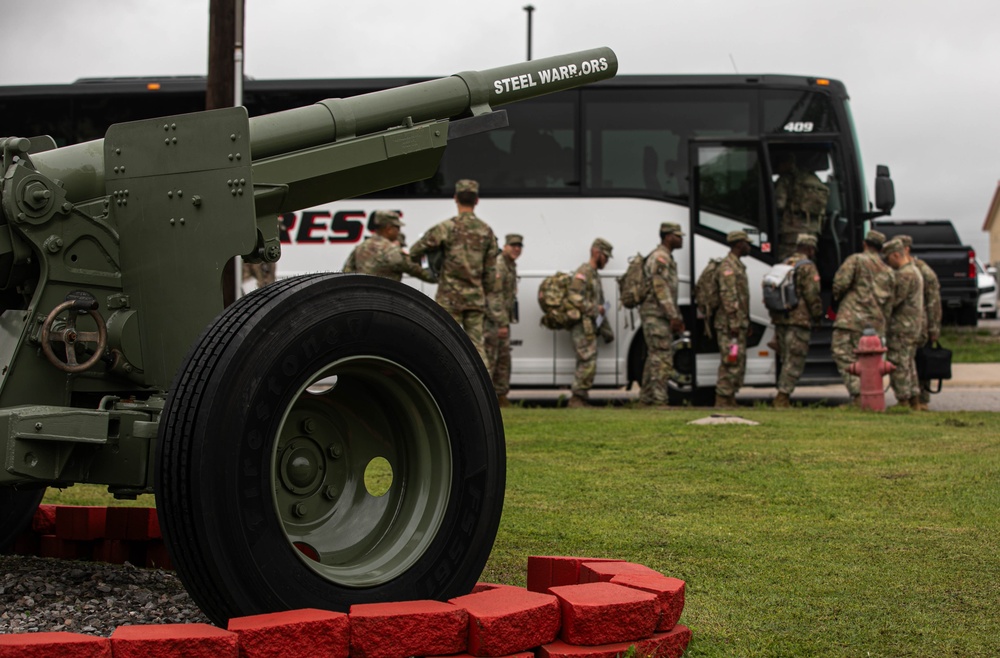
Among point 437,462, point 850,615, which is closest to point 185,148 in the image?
point 437,462

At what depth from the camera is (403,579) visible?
Answer: 11.3 feet

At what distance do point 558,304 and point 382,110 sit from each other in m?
9.62

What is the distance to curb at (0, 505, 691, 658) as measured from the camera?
9.55ft

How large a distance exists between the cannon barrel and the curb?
162 centimetres

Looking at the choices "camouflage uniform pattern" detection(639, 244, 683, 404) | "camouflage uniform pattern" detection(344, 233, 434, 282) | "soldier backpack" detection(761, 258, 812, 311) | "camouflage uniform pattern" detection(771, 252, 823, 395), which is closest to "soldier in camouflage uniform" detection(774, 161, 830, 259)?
"camouflage uniform pattern" detection(771, 252, 823, 395)

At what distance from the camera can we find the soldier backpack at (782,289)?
13664 mm

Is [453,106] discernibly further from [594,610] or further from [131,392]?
[594,610]

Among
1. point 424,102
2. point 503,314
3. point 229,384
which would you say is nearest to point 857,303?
point 503,314

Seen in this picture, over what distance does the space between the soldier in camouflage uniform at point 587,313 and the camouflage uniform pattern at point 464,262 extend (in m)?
2.02

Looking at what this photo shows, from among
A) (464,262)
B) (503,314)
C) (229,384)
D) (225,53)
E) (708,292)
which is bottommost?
(229,384)

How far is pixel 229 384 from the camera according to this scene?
3164mm

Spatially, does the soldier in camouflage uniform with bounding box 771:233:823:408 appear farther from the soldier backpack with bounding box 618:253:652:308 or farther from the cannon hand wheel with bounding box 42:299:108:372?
the cannon hand wheel with bounding box 42:299:108:372

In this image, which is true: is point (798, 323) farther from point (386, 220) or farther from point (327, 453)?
point (327, 453)

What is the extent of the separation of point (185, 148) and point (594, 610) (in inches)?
76.0
